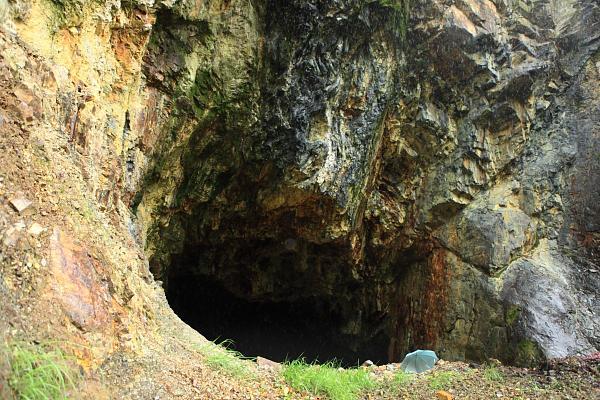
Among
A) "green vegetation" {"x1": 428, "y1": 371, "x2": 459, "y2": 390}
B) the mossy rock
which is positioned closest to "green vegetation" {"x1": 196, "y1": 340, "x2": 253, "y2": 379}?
"green vegetation" {"x1": 428, "y1": 371, "x2": 459, "y2": 390}

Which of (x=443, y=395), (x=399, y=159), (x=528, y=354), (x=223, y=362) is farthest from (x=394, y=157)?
(x=223, y=362)

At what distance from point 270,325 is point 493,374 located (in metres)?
6.10

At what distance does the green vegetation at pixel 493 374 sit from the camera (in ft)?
17.1

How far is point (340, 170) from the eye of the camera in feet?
24.3

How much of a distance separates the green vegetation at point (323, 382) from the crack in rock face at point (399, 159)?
9.75 ft

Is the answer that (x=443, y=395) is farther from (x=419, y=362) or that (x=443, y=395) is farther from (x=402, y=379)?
(x=419, y=362)

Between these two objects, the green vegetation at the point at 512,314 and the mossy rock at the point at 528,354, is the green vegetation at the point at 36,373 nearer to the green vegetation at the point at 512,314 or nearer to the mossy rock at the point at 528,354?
the mossy rock at the point at 528,354

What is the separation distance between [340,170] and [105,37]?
4.03 metres

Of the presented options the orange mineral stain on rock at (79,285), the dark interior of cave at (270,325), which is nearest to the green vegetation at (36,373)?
the orange mineral stain on rock at (79,285)

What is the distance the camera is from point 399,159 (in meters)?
8.21

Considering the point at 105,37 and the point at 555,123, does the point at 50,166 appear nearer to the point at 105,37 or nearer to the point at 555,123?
the point at 105,37

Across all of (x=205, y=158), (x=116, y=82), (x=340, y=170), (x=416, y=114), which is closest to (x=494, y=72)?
(x=416, y=114)

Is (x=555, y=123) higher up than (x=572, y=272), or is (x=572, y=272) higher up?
(x=555, y=123)

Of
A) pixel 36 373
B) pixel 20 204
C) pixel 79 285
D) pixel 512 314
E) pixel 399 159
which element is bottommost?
pixel 36 373
